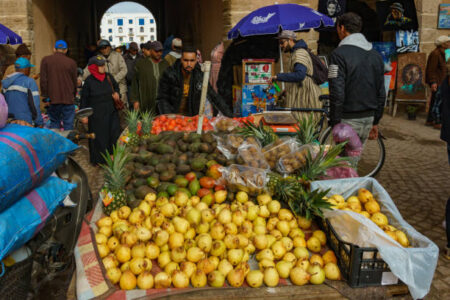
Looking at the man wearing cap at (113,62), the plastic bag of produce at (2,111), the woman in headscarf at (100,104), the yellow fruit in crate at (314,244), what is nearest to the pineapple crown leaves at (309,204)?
the yellow fruit in crate at (314,244)

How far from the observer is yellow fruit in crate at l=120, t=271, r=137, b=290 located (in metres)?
2.45

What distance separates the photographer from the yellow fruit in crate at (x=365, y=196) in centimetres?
327

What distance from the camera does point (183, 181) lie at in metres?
3.63

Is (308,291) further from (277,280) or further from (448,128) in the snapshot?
(448,128)

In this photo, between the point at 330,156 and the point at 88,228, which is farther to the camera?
the point at 330,156

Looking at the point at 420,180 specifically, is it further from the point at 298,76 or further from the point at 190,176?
the point at 190,176

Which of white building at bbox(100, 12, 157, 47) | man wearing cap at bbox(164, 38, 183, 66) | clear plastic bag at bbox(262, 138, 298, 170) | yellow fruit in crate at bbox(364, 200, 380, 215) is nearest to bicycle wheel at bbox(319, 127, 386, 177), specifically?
clear plastic bag at bbox(262, 138, 298, 170)

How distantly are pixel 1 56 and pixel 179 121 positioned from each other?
20.6 ft

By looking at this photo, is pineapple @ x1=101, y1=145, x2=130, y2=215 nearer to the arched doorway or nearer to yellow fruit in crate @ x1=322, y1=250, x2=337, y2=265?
yellow fruit in crate @ x1=322, y1=250, x2=337, y2=265

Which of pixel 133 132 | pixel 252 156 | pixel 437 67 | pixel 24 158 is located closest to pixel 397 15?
pixel 437 67

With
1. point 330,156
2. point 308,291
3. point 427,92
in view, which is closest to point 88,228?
point 308,291

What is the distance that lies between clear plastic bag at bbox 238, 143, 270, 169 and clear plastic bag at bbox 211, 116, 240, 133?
3.47ft

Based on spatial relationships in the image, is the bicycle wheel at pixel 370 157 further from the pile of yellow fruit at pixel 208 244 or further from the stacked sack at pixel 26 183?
the stacked sack at pixel 26 183

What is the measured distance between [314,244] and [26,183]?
6.26 feet
